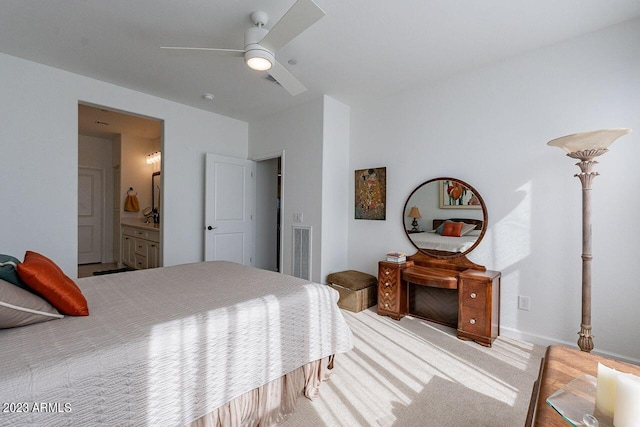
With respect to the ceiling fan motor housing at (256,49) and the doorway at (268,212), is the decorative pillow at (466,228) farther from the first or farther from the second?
the doorway at (268,212)

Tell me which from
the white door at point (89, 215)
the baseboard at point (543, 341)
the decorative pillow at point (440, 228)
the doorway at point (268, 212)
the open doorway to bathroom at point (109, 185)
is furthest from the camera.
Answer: the white door at point (89, 215)

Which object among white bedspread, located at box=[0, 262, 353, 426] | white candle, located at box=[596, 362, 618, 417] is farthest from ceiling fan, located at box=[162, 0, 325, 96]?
white candle, located at box=[596, 362, 618, 417]

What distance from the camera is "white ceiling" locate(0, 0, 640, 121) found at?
2.12m

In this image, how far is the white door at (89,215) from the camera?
236 inches

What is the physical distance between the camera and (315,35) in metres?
2.45

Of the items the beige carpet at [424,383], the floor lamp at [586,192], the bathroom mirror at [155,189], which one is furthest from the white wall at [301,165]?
the bathroom mirror at [155,189]

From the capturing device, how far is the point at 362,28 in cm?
236

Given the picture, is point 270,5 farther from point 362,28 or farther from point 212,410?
point 212,410

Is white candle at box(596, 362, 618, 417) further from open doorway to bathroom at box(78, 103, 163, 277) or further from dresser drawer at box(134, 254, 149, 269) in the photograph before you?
open doorway to bathroom at box(78, 103, 163, 277)

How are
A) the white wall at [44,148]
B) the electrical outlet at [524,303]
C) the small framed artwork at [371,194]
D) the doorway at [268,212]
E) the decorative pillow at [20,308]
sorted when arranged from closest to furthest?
the decorative pillow at [20,308] < the electrical outlet at [524,303] < the white wall at [44,148] < the small framed artwork at [371,194] < the doorway at [268,212]

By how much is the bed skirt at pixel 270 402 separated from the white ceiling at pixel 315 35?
2261 millimetres

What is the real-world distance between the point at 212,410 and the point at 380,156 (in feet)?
10.5

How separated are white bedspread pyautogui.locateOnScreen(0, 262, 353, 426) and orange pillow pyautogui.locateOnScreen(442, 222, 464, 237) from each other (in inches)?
68.2

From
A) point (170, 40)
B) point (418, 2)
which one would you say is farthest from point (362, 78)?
point (170, 40)
